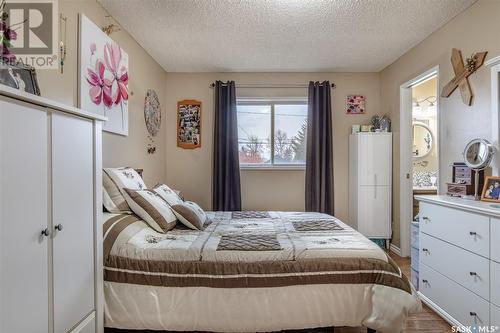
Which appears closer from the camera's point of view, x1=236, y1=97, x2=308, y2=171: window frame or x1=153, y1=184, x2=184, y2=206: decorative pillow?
x1=153, y1=184, x2=184, y2=206: decorative pillow

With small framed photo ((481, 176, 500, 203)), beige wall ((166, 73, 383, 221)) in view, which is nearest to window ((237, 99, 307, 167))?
beige wall ((166, 73, 383, 221))

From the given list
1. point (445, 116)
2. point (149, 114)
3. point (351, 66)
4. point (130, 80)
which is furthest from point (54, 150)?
point (351, 66)

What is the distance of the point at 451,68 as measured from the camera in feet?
9.14

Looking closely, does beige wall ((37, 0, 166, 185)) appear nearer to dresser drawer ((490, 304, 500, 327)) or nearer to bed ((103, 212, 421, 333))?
bed ((103, 212, 421, 333))

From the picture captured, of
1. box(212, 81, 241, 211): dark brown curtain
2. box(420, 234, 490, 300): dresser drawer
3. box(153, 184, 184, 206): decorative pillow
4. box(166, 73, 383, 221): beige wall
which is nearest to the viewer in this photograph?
box(420, 234, 490, 300): dresser drawer

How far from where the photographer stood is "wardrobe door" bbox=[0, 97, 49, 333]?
3.30 ft

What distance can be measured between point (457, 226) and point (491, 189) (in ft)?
1.35

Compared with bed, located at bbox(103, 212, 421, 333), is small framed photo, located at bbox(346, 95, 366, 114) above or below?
above

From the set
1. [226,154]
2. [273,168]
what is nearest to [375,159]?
[273,168]

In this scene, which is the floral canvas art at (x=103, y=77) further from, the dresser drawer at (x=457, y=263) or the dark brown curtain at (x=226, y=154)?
the dresser drawer at (x=457, y=263)

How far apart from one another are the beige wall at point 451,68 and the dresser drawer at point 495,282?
1118mm

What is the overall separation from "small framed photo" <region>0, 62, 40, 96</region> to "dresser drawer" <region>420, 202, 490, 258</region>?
270cm

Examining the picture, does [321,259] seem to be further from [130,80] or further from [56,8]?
[130,80]

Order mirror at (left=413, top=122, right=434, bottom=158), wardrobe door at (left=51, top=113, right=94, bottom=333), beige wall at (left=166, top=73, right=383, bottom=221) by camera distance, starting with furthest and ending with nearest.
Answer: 1. mirror at (left=413, top=122, right=434, bottom=158)
2. beige wall at (left=166, top=73, right=383, bottom=221)
3. wardrobe door at (left=51, top=113, right=94, bottom=333)
